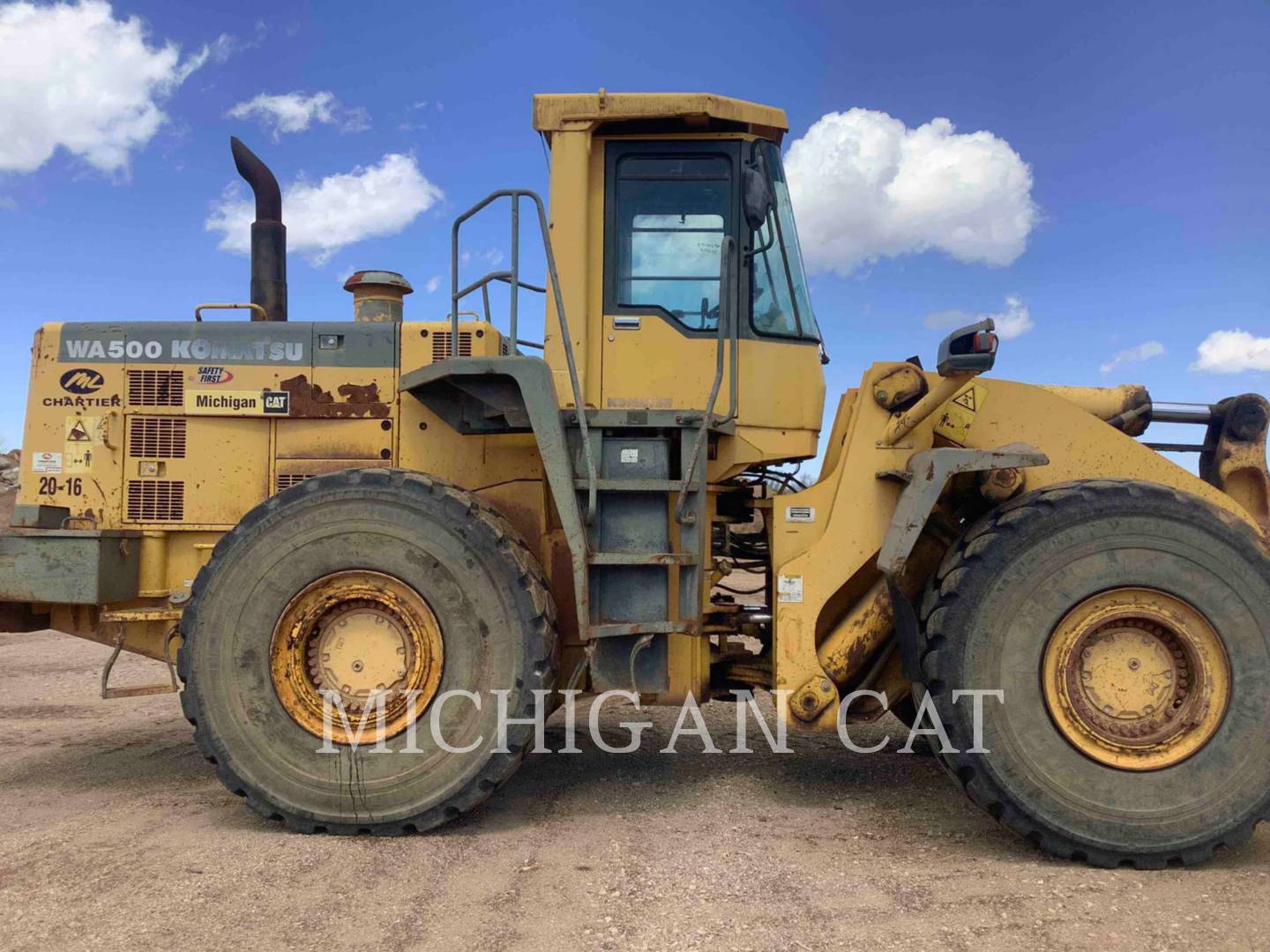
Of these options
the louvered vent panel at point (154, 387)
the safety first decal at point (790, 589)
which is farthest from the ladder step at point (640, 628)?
the louvered vent panel at point (154, 387)

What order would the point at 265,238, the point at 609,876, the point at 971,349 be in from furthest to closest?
the point at 265,238, the point at 971,349, the point at 609,876

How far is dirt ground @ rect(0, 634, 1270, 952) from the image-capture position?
316 cm

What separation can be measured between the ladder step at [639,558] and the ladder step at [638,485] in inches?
12.0

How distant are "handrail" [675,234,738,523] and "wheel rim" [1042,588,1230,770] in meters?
1.74

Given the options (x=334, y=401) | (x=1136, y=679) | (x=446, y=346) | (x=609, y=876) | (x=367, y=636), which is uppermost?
(x=446, y=346)

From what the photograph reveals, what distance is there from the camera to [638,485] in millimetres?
4391

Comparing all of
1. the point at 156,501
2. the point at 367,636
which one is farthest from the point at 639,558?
the point at 156,501

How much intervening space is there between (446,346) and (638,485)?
1.38 metres

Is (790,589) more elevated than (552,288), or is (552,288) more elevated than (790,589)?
(552,288)

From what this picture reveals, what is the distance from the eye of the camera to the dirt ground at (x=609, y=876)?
10.4 feet

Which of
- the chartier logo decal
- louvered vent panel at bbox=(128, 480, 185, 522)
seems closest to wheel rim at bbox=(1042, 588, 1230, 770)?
louvered vent panel at bbox=(128, 480, 185, 522)

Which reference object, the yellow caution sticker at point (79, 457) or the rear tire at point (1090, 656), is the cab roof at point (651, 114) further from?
the yellow caution sticker at point (79, 457)

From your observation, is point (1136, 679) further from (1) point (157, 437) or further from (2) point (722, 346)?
Result: (1) point (157, 437)

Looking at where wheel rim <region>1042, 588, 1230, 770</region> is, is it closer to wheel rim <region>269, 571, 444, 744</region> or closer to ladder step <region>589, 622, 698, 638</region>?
ladder step <region>589, 622, 698, 638</region>
